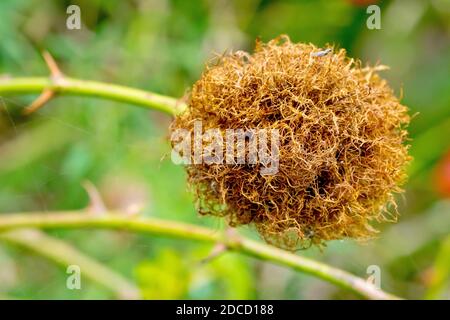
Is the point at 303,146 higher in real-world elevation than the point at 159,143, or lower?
lower

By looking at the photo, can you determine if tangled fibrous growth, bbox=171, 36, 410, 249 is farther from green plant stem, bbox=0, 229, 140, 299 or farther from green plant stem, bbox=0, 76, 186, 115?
green plant stem, bbox=0, 229, 140, 299

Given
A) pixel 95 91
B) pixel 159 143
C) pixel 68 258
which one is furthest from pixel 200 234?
pixel 159 143

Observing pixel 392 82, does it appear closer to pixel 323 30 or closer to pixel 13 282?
pixel 323 30

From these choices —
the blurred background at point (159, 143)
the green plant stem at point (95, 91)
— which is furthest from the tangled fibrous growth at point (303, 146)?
the blurred background at point (159, 143)

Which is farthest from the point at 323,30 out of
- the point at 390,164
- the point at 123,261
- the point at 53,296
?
the point at 390,164

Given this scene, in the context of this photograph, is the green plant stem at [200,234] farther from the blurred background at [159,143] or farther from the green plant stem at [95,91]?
the green plant stem at [95,91]

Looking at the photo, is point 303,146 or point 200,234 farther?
point 200,234

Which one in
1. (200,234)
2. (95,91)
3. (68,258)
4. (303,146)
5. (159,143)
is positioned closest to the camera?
(303,146)

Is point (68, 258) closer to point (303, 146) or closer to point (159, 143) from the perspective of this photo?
point (159, 143)
